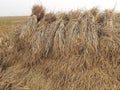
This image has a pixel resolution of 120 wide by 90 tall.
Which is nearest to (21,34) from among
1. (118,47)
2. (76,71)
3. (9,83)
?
(9,83)

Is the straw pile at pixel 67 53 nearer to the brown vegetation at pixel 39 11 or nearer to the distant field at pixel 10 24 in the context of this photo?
the brown vegetation at pixel 39 11

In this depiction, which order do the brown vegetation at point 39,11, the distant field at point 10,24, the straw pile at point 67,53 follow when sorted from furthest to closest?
the distant field at point 10,24, the brown vegetation at point 39,11, the straw pile at point 67,53

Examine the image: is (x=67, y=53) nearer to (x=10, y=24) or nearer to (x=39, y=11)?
(x=39, y=11)

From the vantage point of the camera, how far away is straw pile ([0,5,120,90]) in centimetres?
586

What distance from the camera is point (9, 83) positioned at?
20.8ft

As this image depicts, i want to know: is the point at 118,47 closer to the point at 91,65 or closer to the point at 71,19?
the point at 91,65

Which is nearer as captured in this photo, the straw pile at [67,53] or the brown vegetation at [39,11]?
the straw pile at [67,53]

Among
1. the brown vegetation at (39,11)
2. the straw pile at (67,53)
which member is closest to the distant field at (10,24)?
the brown vegetation at (39,11)

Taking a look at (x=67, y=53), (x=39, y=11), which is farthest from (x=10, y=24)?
(x=67, y=53)

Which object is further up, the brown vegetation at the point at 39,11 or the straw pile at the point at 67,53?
the brown vegetation at the point at 39,11

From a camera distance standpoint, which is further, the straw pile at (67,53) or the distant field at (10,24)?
the distant field at (10,24)

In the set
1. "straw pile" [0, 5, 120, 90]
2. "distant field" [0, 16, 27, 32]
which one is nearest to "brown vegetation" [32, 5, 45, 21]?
"straw pile" [0, 5, 120, 90]

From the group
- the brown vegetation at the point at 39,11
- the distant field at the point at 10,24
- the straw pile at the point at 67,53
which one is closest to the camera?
the straw pile at the point at 67,53

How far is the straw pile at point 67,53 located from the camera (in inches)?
231
